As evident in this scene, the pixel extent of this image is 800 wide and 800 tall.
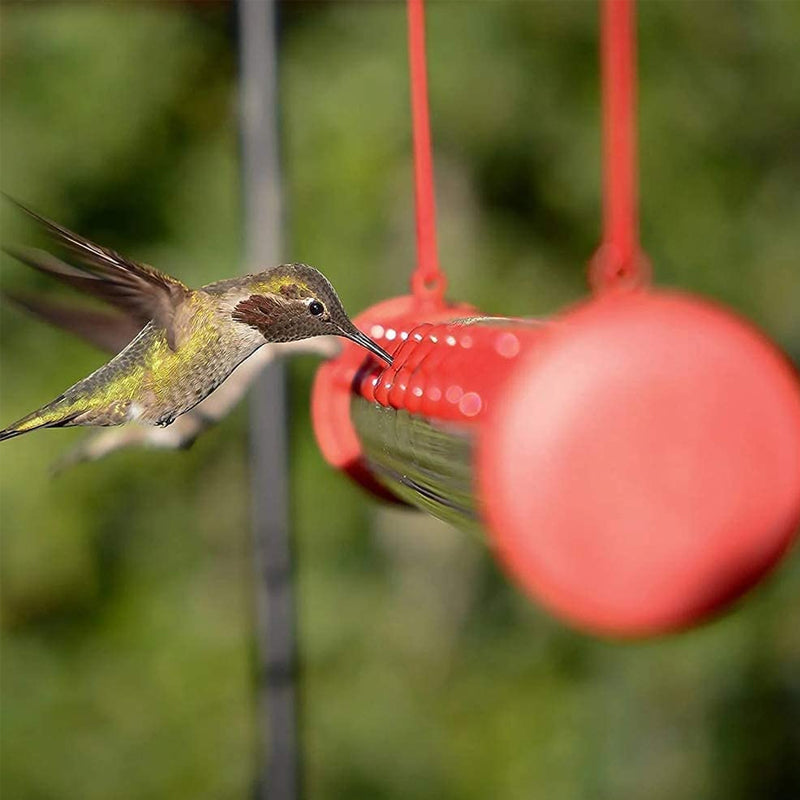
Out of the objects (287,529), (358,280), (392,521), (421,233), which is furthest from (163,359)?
(392,521)

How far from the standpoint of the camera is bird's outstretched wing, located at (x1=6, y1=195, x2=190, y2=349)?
1119 mm

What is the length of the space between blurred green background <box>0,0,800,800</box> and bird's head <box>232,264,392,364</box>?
1668mm

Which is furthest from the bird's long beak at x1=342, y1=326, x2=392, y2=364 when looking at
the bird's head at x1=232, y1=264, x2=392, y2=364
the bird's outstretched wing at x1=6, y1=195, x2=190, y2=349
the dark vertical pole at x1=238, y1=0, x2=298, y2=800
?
the dark vertical pole at x1=238, y1=0, x2=298, y2=800

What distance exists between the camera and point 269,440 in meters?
1.90

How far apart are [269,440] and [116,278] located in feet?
2.30

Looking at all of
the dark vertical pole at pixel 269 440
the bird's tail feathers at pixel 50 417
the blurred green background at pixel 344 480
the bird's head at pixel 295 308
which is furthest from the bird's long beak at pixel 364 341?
the blurred green background at pixel 344 480

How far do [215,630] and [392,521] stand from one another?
21.3 inches

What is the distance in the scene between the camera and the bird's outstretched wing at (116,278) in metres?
1.12

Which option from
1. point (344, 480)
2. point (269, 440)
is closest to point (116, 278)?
point (269, 440)

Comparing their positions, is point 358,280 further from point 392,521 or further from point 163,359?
point 163,359

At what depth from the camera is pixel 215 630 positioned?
329 cm

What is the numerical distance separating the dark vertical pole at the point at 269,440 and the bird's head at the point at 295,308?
0.51 metres

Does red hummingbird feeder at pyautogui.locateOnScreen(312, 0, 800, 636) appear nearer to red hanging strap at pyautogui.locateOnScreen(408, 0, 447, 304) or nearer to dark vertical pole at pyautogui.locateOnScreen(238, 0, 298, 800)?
red hanging strap at pyautogui.locateOnScreen(408, 0, 447, 304)

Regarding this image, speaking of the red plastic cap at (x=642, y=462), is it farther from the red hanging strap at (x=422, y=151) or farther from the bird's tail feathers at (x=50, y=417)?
the bird's tail feathers at (x=50, y=417)
